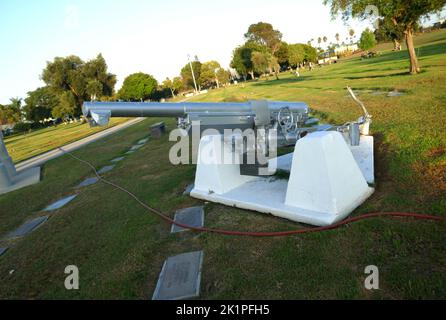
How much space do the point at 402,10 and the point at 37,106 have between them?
77.2m

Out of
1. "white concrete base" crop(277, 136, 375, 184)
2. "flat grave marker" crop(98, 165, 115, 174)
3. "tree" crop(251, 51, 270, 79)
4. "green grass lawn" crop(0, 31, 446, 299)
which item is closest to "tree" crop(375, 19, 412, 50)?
"green grass lawn" crop(0, 31, 446, 299)

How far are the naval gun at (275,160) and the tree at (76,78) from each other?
49.7m

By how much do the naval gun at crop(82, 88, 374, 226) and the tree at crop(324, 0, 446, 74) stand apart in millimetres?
13826

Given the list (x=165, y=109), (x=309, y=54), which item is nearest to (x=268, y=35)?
(x=309, y=54)

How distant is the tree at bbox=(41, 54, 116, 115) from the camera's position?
2029 inches

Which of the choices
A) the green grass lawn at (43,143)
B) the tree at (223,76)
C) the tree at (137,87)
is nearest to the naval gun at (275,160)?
the green grass lawn at (43,143)

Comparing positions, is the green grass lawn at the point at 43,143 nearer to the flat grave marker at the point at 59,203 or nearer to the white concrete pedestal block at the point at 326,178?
the flat grave marker at the point at 59,203

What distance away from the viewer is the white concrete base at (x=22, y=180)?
1062 cm

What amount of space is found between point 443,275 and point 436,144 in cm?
351

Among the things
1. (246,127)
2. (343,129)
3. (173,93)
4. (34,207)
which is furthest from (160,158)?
(173,93)

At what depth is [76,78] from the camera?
169 ft

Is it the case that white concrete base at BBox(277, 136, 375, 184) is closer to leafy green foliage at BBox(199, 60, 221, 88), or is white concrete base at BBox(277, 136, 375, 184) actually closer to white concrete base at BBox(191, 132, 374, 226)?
white concrete base at BBox(191, 132, 374, 226)

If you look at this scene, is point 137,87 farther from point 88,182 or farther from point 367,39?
point 88,182
